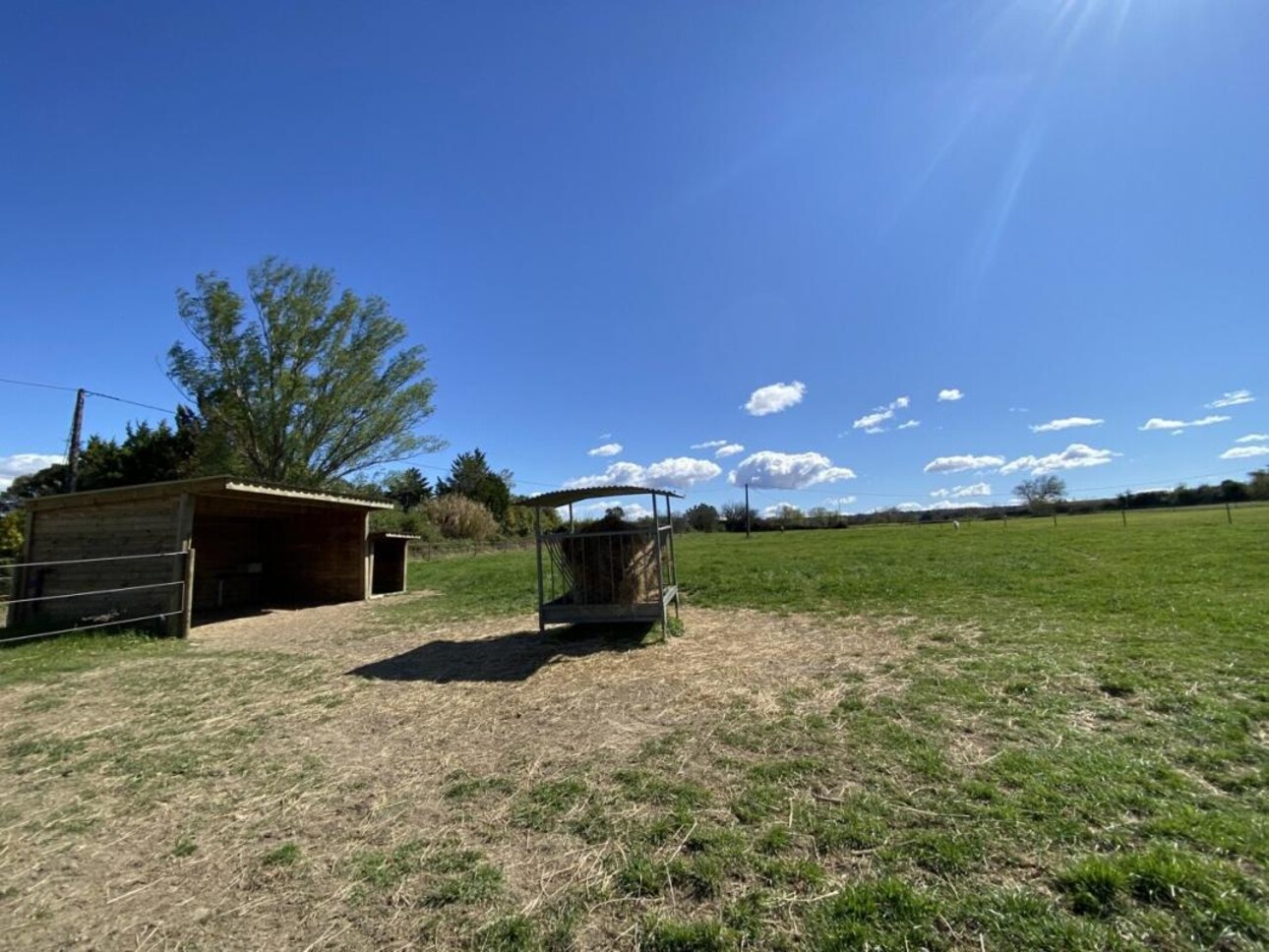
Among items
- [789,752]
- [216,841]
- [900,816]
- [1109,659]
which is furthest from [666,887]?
[1109,659]

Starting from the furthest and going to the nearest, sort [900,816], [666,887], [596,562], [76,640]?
1. [76,640]
2. [596,562]
3. [900,816]
4. [666,887]

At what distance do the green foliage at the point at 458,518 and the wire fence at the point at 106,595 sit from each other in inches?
880

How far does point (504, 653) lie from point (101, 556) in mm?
9363

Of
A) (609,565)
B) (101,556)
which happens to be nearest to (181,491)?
(101,556)

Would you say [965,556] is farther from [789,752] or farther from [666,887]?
[666,887]

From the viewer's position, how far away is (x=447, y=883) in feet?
8.47

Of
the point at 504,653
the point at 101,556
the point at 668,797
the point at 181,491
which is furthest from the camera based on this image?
the point at 101,556

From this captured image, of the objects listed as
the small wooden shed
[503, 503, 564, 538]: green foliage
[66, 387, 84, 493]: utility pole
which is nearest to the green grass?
the small wooden shed

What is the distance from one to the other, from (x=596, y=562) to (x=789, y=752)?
479cm

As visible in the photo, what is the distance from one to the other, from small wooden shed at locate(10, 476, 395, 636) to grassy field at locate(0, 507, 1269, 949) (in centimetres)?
336

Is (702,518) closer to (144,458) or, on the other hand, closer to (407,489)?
(407,489)

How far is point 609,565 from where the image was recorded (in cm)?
A: 825

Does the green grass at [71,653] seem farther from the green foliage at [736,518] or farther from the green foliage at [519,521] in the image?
the green foliage at [736,518]

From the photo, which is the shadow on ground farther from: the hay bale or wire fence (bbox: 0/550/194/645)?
wire fence (bbox: 0/550/194/645)
